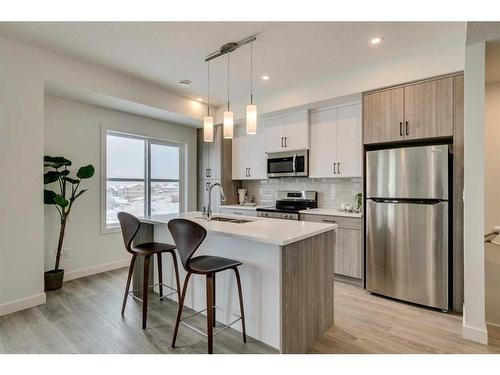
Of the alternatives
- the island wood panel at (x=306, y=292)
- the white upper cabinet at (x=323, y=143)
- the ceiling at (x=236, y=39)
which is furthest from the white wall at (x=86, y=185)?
the island wood panel at (x=306, y=292)

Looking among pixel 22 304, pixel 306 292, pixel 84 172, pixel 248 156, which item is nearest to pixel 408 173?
pixel 306 292

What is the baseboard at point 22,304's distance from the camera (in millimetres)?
A: 2555

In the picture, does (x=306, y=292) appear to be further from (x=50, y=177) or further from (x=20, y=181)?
(x=50, y=177)

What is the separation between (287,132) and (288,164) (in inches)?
19.9

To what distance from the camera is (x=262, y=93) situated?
413cm

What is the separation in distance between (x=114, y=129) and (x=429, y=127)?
412 centimetres

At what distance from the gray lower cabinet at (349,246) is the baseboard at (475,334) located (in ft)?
3.70

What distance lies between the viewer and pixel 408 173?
107 inches

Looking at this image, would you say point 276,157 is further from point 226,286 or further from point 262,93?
point 226,286

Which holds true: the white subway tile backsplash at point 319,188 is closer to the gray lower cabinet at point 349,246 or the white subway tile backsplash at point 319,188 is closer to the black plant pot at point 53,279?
the gray lower cabinet at point 349,246

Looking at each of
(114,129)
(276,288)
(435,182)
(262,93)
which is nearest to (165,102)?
(114,129)

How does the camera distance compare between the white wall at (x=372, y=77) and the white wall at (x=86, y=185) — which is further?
the white wall at (x=86, y=185)

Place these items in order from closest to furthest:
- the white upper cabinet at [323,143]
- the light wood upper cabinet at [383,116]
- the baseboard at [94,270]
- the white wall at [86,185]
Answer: the light wood upper cabinet at [383,116], the white wall at [86,185], the baseboard at [94,270], the white upper cabinet at [323,143]

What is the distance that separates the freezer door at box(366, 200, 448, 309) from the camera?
2.59 meters
